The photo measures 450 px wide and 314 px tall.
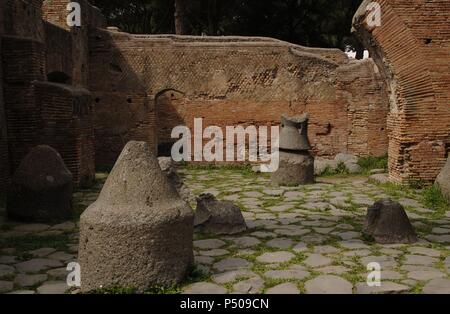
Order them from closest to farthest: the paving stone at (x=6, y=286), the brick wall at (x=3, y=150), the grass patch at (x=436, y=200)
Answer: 1. the paving stone at (x=6, y=286)
2. the grass patch at (x=436, y=200)
3. the brick wall at (x=3, y=150)

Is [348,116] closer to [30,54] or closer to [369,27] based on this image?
[369,27]

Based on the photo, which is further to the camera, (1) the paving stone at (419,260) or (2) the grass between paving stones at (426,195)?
(2) the grass between paving stones at (426,195)

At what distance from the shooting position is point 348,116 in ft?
44.0

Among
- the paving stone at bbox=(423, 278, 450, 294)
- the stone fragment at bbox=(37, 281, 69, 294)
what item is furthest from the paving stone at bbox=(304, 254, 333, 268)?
the stone fragment at bbox=(37, 281, 69, 294)

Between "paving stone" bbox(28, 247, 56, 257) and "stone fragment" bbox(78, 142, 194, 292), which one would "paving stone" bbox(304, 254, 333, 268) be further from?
"paving stone" bbox(28, 247, 56, 257)

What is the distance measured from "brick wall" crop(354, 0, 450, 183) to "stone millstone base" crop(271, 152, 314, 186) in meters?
1.82

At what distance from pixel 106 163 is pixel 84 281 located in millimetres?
9695

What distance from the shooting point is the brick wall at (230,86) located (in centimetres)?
1318

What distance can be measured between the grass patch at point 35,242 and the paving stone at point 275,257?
7.27 ft

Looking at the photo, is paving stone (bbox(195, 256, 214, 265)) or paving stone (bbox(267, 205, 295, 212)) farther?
paving stone (bbox(267, 205, 295, 212))

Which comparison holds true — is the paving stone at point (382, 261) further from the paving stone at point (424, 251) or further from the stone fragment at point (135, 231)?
the stone fragment at point (135, 231)

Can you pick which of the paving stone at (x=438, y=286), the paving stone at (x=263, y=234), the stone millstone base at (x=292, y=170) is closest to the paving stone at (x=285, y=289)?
the paving stone at (x=438, y=286)

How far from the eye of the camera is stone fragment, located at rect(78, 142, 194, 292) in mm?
3883

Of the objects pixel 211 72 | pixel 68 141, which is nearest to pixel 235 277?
pixel 68 141
